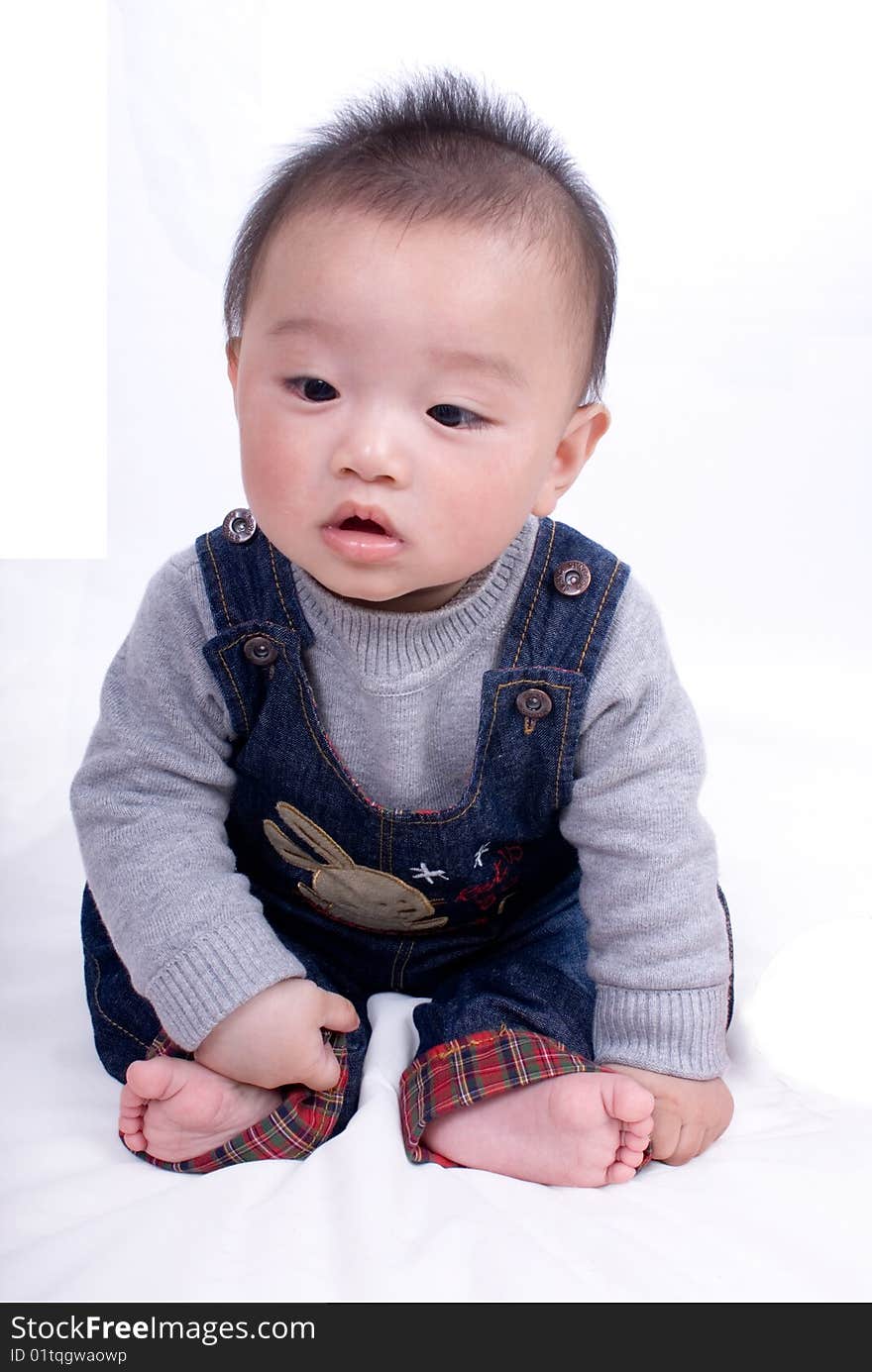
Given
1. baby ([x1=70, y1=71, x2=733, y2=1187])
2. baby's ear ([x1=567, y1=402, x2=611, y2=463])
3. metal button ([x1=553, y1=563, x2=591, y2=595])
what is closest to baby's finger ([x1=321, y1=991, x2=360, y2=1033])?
baby ([x1=70, y1=71, x2=733, y2=1187])

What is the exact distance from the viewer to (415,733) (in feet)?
3.59

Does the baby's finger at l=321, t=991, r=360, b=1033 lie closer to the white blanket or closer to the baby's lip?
the white blanket

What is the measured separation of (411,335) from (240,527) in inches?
11.5

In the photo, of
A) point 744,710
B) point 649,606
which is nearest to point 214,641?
point 649,606

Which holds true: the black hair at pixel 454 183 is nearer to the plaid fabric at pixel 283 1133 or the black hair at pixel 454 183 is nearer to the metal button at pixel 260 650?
the metal button at pixel 260 650

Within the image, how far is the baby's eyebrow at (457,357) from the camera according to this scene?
2.99 feet

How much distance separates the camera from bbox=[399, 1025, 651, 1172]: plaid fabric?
1018 mm

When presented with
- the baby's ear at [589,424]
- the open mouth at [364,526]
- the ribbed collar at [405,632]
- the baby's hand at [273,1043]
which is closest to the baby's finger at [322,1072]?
the baby's hand at [273,1043]

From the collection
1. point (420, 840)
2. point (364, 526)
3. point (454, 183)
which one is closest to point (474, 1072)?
point (420, 840)

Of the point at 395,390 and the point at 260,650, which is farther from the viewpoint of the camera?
the point at 260,650

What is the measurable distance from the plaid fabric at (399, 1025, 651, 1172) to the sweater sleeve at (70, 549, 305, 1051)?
0.41 feet

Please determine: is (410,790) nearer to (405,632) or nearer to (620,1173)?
(405,632)

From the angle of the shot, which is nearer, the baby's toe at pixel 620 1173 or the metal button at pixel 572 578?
the baby's toe at pixel 620 1173
